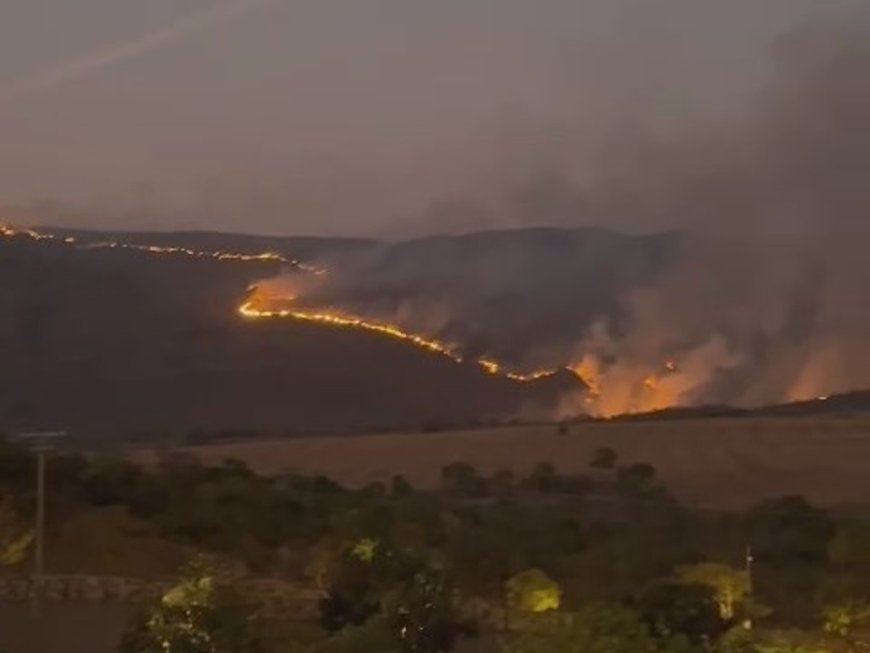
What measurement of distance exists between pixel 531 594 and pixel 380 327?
58524 millimetres

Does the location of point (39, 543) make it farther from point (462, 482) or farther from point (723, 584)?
point (462, 482)

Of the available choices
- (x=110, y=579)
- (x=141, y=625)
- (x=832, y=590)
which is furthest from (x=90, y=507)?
(x=141, y=625)

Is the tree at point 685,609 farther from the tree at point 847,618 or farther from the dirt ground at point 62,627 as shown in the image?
the dirt ground at point 62,627

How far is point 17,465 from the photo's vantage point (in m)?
32.3

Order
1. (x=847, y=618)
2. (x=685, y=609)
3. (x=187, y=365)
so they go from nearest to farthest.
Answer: (x=685, y=609)
(x=847, y=618)
(x=187, y=365)

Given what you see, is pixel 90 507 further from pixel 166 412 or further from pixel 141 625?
pixel 166 412

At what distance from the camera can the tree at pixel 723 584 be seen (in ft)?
71.7

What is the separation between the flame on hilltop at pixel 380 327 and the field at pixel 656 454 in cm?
1554

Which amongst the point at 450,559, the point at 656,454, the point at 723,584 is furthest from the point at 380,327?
the point at 723,584

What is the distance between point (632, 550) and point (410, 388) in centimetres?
4883

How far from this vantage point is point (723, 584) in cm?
2245

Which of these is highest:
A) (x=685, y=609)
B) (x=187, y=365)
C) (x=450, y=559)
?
(x=187, y=365)

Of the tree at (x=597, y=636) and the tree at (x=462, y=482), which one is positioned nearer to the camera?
the tree at (x=597, y=636)

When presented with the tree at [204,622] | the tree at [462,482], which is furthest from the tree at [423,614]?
the tree at [462,482]
